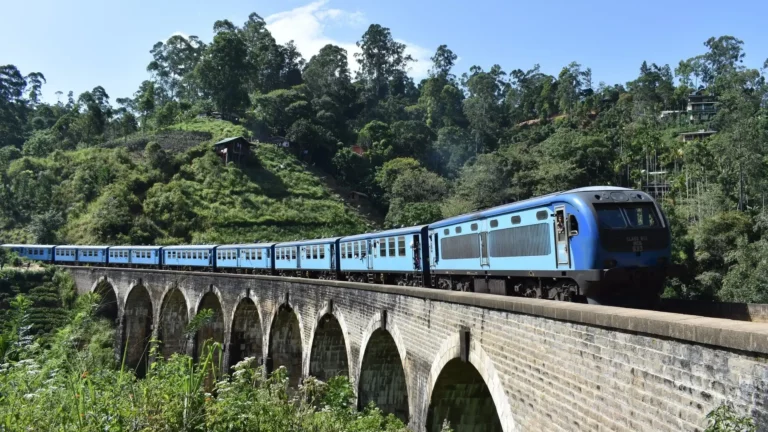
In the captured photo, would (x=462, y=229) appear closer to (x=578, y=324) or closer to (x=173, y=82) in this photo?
(x=578, y=324)

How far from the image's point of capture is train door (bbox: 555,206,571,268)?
9.24 m

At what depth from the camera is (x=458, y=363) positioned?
35.4 feet

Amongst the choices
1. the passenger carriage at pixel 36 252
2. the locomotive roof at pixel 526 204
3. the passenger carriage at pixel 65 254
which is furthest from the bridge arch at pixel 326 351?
the passenger carriage at pixel 36 252

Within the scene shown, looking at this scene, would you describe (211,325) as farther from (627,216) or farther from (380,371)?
(627,216)

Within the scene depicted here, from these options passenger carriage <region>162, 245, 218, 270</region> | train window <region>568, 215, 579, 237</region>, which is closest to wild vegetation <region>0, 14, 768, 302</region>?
passenger carriage <region>162, 245, 218, 270</region>

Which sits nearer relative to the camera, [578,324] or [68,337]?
[68,337]

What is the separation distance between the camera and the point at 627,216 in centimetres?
904

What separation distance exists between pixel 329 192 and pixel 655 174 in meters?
31.7

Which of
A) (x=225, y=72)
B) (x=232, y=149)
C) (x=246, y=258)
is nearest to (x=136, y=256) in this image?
(x=246, y=258)

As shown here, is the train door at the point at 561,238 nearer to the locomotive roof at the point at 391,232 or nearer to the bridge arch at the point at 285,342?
the locomotive roof at the point at 391,232

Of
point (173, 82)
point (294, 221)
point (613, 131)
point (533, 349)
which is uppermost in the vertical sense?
point (173, 82)

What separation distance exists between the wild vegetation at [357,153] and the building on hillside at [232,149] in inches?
55.7

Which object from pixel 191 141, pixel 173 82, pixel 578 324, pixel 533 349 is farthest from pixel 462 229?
pixel 173 82

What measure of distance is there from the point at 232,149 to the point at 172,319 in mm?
32810
